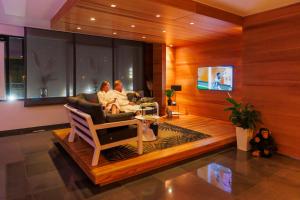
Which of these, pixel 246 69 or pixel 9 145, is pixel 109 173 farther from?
pixel 246 69

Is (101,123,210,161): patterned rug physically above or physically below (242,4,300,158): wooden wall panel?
below

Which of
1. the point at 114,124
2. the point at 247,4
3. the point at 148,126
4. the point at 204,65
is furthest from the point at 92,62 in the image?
the point at 247,4

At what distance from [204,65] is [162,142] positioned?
3239 mm

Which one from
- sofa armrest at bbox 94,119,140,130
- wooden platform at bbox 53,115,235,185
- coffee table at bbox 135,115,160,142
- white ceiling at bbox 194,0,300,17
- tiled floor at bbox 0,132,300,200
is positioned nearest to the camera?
tiled floor at bbox 0,132,300,200

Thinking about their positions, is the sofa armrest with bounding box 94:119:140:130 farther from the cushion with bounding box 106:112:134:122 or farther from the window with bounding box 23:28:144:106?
the window with bounding box 23:28:144:106

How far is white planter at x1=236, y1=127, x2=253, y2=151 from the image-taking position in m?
3.97

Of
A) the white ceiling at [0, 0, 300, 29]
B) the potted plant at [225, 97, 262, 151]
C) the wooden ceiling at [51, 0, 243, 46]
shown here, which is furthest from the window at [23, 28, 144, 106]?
the potted plant at [225, 97, 262, 151]

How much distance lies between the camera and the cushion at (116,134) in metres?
2.95

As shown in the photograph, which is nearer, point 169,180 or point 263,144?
point 169,180

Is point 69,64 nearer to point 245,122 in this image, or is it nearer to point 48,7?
point 48,7

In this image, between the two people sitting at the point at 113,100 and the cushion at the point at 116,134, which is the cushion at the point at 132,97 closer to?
the two people sitting at the point at 113,100

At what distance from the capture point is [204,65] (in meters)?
6.09

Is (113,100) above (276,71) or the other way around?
the other way around

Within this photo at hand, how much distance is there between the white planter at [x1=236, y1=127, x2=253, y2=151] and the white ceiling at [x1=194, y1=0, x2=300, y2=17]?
2.31 meters
